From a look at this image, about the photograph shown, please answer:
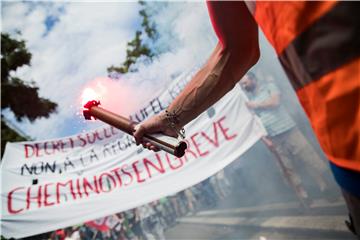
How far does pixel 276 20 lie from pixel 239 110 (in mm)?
4436

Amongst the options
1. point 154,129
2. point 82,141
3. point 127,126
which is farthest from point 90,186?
point 154,129

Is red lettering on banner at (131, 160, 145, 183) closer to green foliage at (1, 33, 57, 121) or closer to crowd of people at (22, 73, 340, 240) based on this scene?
crowd of people at (22, 73, 340, 240)

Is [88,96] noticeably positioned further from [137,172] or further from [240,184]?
[240,184]

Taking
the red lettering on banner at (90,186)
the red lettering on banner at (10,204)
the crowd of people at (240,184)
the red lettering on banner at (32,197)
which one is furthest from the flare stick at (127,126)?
the red lettering on banner at (10,204)

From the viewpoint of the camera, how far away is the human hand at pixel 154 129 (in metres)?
1.32

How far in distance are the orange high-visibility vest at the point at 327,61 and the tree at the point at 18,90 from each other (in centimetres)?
1043

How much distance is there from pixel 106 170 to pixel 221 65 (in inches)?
177

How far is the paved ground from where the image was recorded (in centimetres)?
475

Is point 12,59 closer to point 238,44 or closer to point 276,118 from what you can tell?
point 276,118

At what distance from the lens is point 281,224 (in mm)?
5773

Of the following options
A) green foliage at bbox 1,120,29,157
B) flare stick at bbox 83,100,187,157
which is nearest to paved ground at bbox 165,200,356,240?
flare stick at bbox 83,100,187,157

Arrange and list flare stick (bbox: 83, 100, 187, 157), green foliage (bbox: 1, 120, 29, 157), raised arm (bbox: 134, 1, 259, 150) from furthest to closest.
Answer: green foliage (bbox: 1, 120, 29, 157) → flare stick (bbox: 83, 100, 187, 157) → raised arm (bbox: 134, 1, 259, 150)

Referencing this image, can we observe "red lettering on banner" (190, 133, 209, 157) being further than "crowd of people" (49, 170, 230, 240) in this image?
No

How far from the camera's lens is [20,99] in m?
10.4
